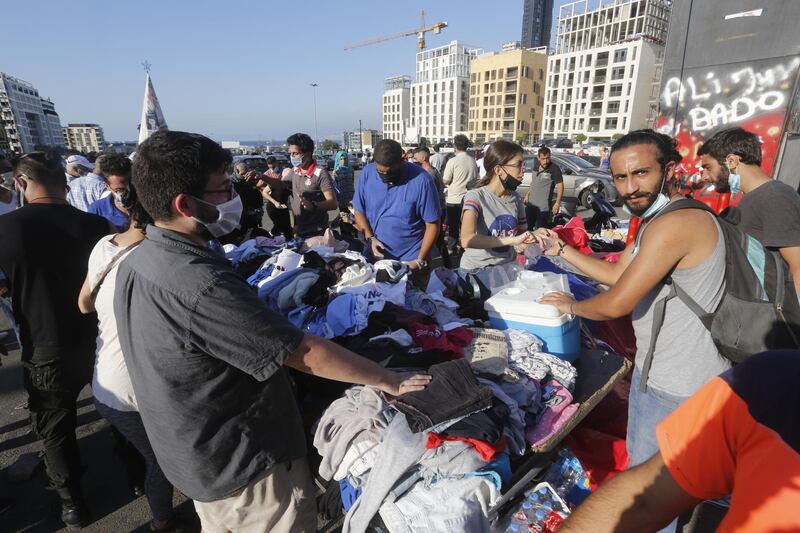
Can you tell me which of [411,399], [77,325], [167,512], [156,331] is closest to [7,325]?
[77,325]

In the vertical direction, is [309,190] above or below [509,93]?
below

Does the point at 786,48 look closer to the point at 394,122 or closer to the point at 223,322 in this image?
the point at 223,322

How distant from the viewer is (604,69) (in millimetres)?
73000

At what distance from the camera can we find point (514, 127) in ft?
286

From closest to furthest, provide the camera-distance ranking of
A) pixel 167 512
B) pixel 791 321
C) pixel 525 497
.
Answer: pixel 791 321 < pixel 525 497 < pixel 167 512

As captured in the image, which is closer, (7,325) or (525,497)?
(525,497)

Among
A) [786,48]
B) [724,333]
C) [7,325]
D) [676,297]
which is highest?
[786,48]

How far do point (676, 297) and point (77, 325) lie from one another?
11.0ft

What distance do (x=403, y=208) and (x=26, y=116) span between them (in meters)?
148

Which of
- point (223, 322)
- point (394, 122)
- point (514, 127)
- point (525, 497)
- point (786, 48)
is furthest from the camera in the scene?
point (394, 122)

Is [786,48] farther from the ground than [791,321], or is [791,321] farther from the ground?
[786,48]

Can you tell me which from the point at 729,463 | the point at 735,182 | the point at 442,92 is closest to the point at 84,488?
the point at 729,463

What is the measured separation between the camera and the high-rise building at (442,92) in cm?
10331

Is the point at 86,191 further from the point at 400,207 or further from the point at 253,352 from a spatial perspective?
the point at 253,352
